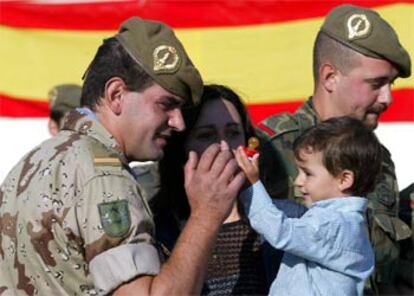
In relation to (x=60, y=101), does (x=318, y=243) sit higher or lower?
lower

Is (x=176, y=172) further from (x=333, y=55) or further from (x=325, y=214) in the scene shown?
(x=333, y=55)

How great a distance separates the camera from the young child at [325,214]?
3.26 meters

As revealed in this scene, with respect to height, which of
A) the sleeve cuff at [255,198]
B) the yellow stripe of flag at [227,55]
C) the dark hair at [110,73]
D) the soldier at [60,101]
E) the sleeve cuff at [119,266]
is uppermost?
the yellow stripe of flag at [227,55]

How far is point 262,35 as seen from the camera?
660 centimetres

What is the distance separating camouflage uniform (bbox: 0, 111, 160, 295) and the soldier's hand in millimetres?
127

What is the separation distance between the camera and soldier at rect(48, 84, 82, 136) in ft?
20.5

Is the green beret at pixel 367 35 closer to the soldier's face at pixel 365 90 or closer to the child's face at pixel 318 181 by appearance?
the soldier's face at pixel 365 90

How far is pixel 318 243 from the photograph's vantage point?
10.7ft

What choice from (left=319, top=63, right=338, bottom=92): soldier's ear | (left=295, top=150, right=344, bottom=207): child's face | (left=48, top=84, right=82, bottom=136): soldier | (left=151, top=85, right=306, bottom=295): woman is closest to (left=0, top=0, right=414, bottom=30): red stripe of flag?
(left=48, top=84, right=82, bottom=136): soldier

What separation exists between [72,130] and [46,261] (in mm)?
353

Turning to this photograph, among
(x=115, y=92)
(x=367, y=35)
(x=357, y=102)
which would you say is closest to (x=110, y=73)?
(x=115, y=92)

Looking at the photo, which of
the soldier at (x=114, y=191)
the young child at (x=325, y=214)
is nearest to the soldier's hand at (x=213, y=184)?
the soldier at (x=114, y=191)

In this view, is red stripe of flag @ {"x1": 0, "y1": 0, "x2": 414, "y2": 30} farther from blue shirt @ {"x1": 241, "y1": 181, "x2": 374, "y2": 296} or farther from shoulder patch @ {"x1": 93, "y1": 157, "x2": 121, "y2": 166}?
shoulder patch @ {"x1": 93, "y1": 157, "x2": 121, "y2": 166}

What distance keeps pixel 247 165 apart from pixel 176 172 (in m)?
0.56
